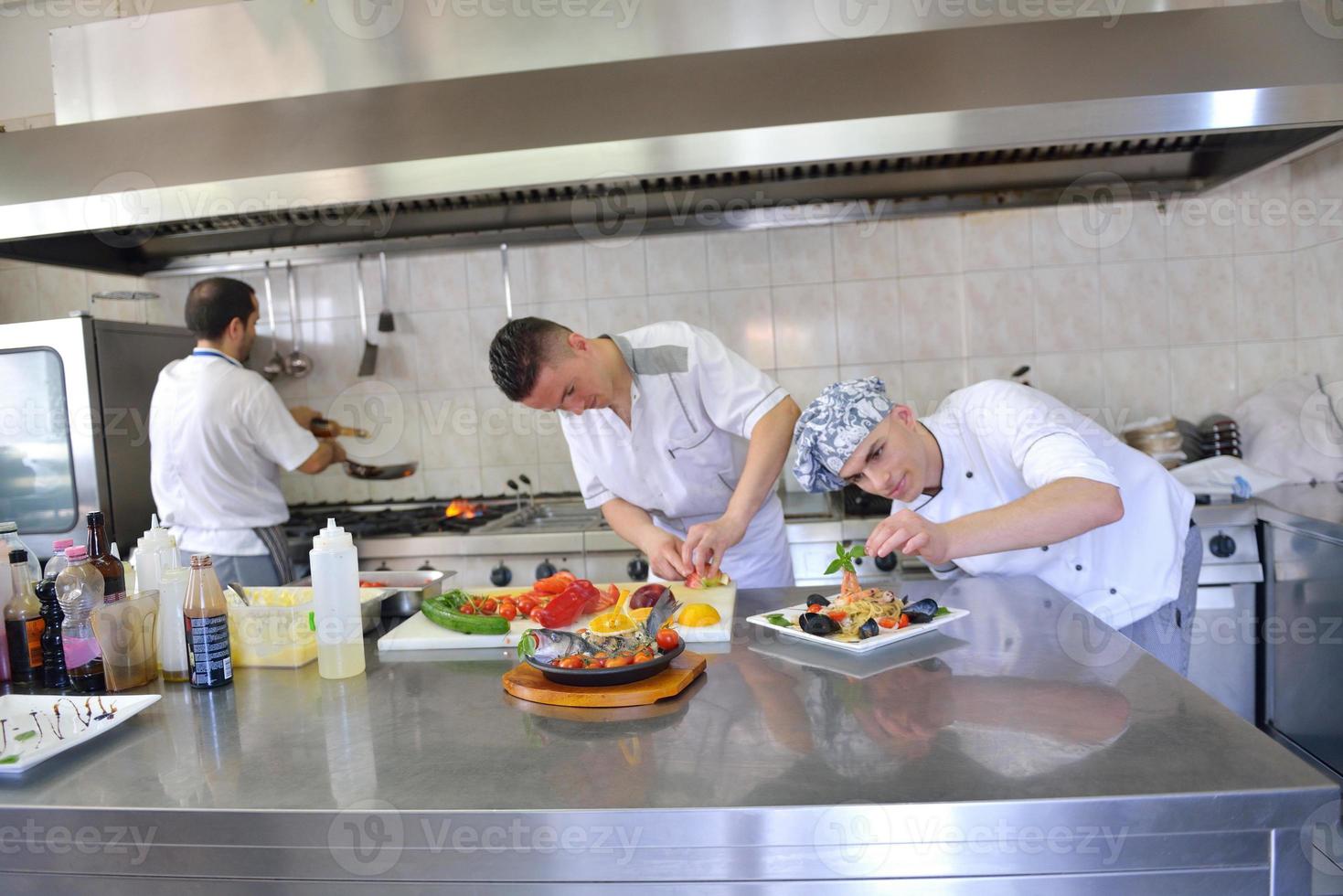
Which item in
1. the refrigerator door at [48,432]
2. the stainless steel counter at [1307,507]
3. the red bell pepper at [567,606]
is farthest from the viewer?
the refrigerator door at [48,432]

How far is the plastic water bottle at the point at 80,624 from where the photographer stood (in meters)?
1.58

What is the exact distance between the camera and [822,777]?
42.4 inches

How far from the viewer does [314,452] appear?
3.10 m

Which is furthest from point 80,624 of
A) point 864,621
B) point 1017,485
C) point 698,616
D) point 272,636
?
point 1017,485

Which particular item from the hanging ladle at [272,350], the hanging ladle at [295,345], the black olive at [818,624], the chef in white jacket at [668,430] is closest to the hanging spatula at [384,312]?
the hanging ladle at [295,345]

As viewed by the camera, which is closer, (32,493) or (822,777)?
(822,777)

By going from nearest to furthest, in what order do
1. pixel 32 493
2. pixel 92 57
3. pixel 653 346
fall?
pixel 653 346, pixel 92 57, pixel 32 493

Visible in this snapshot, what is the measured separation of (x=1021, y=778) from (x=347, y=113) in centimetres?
245

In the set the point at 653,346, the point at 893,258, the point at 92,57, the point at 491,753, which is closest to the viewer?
A: the point at 491,753

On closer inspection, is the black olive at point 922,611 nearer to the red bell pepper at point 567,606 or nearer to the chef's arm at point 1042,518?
the chef's arm at point 1042,518

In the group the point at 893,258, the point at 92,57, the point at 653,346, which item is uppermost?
the point at 92,57

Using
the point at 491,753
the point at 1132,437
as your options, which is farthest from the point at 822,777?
the point at 1132,437

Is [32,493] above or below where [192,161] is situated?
below

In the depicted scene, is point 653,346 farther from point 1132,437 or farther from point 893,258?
point 1132,437
